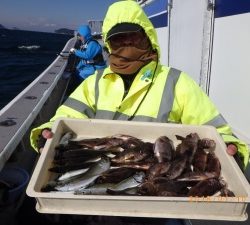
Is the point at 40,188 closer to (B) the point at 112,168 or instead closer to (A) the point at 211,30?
(B) the point at 112,168

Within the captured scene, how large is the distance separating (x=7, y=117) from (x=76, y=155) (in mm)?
1566

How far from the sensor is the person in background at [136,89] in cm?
255

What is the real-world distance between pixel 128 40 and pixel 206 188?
126cm

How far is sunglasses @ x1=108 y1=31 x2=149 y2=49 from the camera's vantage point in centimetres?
259

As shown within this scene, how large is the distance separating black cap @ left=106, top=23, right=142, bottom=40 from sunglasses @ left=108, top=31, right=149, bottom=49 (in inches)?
1.3

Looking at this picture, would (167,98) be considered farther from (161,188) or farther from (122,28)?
(161,188)

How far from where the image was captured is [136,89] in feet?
8.71

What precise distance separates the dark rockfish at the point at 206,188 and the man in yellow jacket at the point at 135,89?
1.68 ft

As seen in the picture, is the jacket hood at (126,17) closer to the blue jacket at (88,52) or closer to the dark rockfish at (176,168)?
the dark rockfish at (176,168)

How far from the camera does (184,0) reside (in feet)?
17.4

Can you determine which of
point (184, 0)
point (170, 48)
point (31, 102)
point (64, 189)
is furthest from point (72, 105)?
point (170, 48)

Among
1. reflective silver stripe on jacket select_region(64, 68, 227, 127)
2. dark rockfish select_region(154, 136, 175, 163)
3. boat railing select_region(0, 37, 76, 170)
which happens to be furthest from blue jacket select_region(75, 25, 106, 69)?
dark rockfish select_region(154, 136, 175, 163)

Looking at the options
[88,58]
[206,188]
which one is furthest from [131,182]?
[88,58]

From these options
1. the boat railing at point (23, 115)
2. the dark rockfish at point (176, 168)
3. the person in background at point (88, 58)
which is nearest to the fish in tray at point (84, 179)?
the dark rockfish at point (176, 168)
